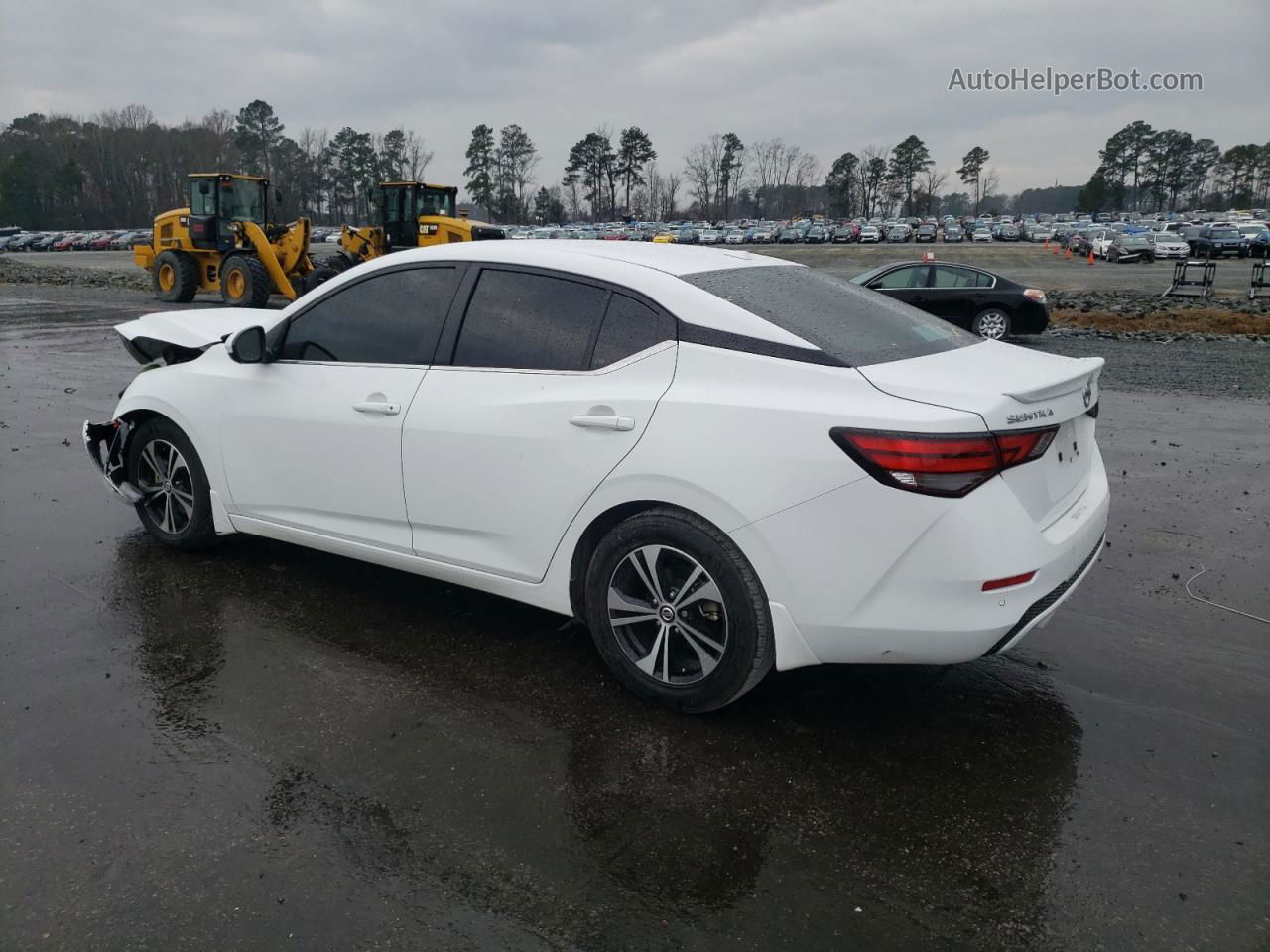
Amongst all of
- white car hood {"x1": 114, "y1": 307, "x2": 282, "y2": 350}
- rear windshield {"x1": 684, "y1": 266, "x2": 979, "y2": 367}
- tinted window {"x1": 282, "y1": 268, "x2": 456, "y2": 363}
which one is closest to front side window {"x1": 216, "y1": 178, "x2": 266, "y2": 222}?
white car hood {"x1": 114, "y1": 307, "x2": 282, "y2": 350}

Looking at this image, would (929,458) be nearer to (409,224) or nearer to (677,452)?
(677,452)

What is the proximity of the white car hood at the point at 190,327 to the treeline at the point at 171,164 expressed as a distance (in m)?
112

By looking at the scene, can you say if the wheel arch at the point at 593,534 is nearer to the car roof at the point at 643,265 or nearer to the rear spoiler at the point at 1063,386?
the car roof at the point at 643,265

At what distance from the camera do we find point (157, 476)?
16.9 ft

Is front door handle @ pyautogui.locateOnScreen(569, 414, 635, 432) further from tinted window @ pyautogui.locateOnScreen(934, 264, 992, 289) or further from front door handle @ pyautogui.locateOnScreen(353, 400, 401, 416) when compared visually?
tinted window @ pyautogui.locateOnScreen(934, 264, 992, 289)

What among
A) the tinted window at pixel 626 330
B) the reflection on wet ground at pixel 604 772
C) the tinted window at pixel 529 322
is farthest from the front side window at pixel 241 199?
the tinted window at pixel 626 330

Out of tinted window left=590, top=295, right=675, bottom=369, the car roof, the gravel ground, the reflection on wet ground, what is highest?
the gravel ground

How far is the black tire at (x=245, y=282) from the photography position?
2064 cm

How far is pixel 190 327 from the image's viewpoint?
5.44 meters

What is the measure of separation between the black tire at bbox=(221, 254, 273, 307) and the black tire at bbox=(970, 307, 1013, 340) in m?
14.3

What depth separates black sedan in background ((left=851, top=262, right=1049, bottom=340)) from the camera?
16562mm

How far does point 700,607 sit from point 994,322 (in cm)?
1485

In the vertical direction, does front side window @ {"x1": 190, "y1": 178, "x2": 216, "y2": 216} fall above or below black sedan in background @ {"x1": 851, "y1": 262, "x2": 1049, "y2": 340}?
above

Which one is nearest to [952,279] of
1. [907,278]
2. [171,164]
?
[907,278]
